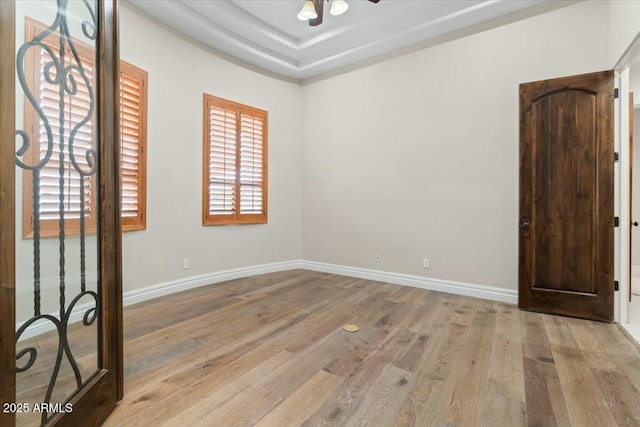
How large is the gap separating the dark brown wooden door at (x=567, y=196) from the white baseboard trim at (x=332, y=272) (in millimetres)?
401

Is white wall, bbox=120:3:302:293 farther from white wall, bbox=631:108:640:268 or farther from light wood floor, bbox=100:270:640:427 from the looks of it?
white wall, bbox=631:108:640:268

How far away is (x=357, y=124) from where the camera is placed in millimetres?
4535

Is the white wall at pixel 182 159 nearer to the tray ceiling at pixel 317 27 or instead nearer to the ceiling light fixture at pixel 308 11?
the tray ceiling at pixel 317 27

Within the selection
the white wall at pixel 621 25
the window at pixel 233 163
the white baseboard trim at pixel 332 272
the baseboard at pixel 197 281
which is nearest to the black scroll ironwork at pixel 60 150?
the baseboard at pixel 197 281

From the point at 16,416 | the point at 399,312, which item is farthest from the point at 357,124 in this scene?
the point at 16,416

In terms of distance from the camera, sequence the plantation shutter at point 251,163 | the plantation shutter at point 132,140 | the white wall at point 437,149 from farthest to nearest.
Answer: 1. the plantation shutter at point 251,163
2. the white wall at point 437,149
3. the plantation shutter at point 132,140

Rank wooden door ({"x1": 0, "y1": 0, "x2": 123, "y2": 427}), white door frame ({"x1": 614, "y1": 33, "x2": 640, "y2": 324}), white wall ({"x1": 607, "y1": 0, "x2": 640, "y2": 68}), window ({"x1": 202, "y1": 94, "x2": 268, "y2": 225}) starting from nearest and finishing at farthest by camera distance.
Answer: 1. wooden door ({"x1": 0, "y1": 0, "x2": 123, "y2": 427})
2. white wall ({"x1": 607, "y1": 0, "x2": 640, "y2": 68})
3. white door frame ({"x1": 614, "y1": 33, "x2": 640, "y2": 324})
4. window ({"x1": 202, "y1": 94, "x2": 268, "y2": 225})

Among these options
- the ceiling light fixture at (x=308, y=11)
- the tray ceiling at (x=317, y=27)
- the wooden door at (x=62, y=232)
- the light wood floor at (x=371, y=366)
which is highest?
the tray ceiling at (x=317, y=27)

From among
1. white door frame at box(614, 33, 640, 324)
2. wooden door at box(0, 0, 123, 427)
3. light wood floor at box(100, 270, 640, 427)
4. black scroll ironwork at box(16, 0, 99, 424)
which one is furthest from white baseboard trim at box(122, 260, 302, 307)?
white door frame at box(614, 33, 640, 324)

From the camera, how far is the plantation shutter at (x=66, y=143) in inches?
46.9

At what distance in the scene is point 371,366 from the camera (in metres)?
2.02

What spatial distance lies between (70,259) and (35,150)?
1.70ft

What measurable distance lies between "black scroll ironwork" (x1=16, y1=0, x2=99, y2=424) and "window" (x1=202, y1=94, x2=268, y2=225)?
2601 millimetres

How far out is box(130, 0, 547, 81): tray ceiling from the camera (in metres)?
3.34
